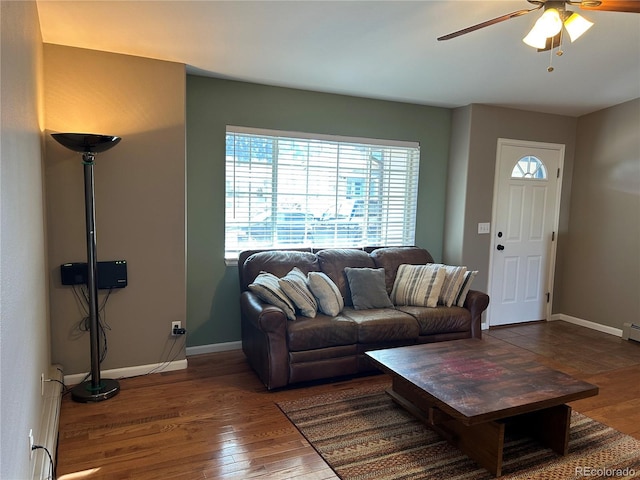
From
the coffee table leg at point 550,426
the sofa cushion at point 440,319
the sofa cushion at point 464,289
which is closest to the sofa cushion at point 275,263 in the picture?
the sofa cushion at point 440,319

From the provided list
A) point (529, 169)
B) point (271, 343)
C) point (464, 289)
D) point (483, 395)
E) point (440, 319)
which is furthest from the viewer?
point (529, 169)

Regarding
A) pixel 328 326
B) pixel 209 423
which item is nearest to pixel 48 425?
pixel 209 423

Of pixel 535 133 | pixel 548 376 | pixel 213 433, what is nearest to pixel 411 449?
pixel 548 376

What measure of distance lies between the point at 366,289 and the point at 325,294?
499mm

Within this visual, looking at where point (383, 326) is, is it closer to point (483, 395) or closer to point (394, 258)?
point (394, 258)

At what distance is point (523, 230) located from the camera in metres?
5.09

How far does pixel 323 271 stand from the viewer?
3.93 metres

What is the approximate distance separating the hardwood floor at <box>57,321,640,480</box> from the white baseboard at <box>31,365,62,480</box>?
71 mm

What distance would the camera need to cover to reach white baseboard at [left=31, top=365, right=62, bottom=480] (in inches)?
81.0

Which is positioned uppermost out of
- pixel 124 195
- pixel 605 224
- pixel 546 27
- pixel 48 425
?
pixel 546 27

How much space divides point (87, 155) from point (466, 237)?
12.0ft

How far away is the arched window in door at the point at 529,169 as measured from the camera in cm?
496

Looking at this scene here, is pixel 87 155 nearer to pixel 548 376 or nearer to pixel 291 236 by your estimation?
pixel 291 236

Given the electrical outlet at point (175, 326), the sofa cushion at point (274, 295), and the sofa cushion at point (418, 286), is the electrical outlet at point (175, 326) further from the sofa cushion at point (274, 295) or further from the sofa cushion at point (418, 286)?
the sofa cushion at point (418, 286)
